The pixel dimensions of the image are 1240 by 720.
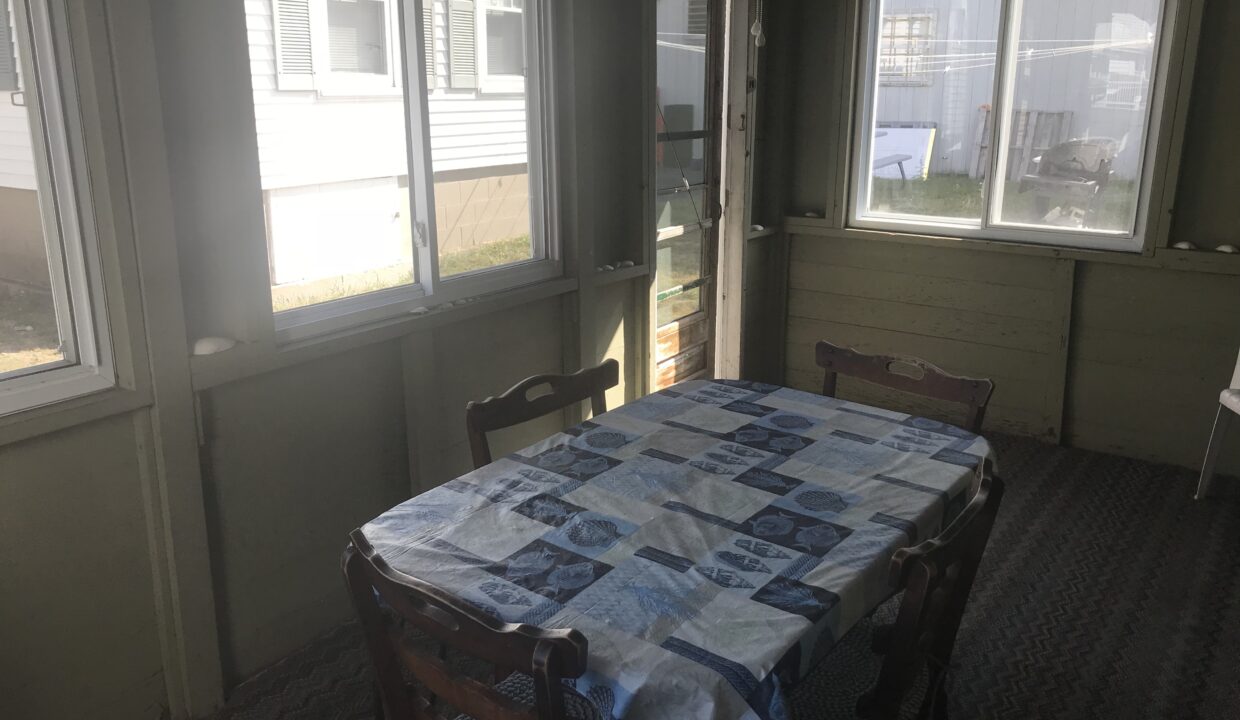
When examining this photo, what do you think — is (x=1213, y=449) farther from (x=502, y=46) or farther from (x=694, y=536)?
(x=502, y=46)

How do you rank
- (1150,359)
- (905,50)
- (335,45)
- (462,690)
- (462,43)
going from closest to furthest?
(462,690) < (335,45) < (462,43) < (1150,359) < (905,50)

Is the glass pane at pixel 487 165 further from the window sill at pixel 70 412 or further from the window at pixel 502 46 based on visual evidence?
the window sill at pixel 70 412

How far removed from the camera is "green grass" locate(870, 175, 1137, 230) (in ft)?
12.7

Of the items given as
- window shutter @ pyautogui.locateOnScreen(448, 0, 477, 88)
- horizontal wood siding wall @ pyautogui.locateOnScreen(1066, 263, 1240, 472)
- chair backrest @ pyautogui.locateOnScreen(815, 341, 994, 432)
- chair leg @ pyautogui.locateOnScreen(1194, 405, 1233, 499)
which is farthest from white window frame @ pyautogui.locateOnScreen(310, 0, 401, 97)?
chair leg @ pyautogui.locateOnScreen(1194, 405, 1233, 499)

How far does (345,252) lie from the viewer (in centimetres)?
263

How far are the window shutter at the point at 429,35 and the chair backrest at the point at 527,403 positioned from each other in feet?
3.44

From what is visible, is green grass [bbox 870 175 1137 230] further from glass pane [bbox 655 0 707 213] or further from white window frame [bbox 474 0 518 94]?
white window frame [bbox 474 0 518 94]

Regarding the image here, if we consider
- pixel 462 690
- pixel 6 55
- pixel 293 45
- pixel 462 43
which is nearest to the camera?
pixel 462 690

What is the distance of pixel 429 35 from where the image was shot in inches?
109

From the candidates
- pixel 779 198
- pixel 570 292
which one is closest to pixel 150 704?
pixel 570 292

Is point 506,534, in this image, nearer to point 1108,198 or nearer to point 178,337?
→ point 178,337

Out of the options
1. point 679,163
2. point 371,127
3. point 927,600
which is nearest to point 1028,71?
point 679,163

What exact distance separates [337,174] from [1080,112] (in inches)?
121

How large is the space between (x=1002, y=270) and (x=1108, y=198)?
507 millimetres
